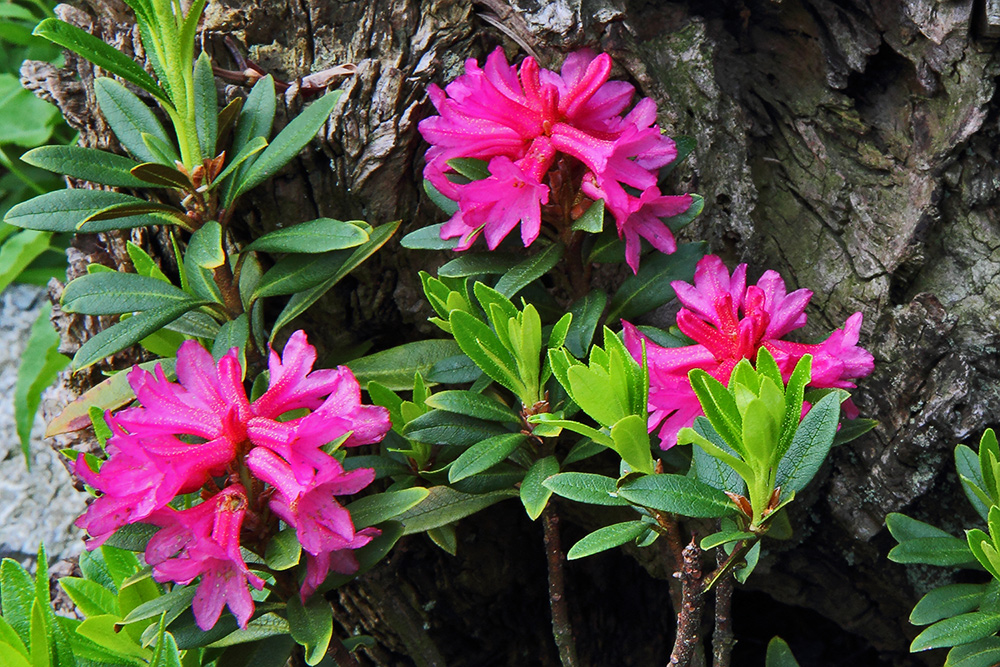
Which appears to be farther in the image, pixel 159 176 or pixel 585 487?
pixel 159 176

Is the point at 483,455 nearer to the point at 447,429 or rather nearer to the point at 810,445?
the point at 447,429

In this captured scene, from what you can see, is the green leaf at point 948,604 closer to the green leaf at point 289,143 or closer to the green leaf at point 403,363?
the green leaf at point 403,363

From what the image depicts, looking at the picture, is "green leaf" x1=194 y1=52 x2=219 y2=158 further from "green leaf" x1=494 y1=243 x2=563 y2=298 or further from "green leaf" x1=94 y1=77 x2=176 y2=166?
"green leaf" x1=494 y1=243 x2=563 y2=298

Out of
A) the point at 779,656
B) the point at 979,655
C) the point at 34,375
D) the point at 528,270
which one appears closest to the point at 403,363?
the point at 528,270

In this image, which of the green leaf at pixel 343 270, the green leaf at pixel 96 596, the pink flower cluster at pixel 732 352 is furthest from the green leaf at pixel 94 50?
the pink flower cluster at pixel 732 352

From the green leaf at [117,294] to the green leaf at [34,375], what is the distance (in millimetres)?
1335

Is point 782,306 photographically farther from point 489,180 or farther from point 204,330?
point 204,330

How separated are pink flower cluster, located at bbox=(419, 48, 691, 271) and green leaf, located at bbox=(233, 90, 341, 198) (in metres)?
0.20

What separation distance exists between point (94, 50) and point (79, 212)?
275 millimetres

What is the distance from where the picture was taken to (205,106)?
1578mm

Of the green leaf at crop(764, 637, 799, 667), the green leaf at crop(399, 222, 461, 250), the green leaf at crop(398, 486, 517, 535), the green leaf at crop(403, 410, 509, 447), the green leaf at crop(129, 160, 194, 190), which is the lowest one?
the green leaf at crop(764, 637, 799, 667)

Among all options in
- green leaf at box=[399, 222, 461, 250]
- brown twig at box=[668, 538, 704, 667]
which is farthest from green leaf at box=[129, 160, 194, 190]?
brown twig at box=[668, 538, 704, 667]

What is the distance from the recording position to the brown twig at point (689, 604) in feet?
3.84

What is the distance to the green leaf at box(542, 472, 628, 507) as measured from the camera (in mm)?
1242
